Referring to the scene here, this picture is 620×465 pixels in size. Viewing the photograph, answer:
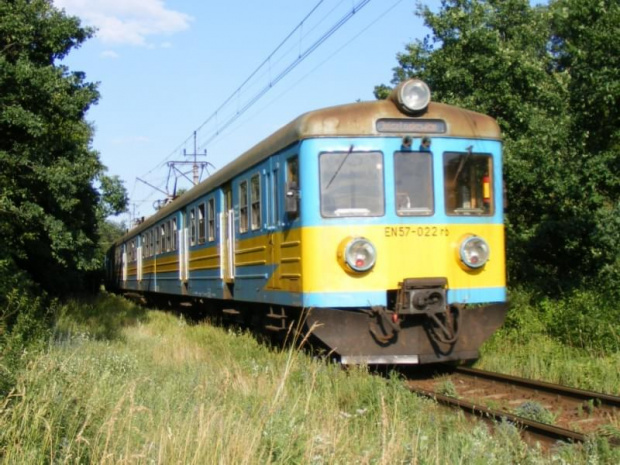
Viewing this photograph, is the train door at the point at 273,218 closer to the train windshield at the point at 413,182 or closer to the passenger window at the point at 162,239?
the train windshield at the point at 413,182

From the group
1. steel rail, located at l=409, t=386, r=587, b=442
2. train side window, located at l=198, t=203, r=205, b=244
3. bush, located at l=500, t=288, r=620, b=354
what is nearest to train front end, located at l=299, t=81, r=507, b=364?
steel rail, located at l=409, t=386, r=587, b=442

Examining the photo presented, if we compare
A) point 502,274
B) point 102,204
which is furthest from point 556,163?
point 102,204

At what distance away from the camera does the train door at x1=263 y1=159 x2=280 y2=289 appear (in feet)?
31.8

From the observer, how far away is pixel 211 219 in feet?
45.3

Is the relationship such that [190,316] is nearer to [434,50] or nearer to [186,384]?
[434,50]

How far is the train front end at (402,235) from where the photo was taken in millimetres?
8594

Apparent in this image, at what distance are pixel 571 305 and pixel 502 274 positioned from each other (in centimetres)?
306

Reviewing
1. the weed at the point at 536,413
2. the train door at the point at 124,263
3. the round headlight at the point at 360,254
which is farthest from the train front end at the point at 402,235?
the train door at the point at 124,263

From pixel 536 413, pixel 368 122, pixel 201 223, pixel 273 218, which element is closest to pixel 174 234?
pixel 201 223

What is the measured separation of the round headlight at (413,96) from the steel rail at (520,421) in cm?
338

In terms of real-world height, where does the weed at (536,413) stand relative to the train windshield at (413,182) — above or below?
below

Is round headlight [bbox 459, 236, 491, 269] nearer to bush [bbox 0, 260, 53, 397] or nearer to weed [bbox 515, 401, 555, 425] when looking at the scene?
weed [bbox 515, 401, 555, 425]

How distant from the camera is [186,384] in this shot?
727 cm

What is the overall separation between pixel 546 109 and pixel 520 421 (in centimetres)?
1219
